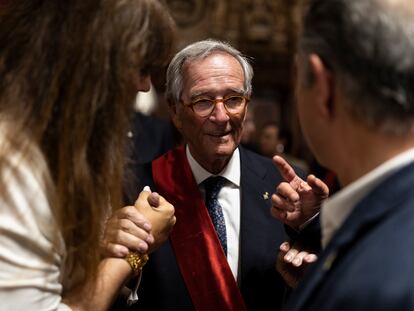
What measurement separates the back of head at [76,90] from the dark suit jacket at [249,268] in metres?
0.73

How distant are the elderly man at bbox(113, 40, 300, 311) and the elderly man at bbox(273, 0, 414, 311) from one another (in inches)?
35.8

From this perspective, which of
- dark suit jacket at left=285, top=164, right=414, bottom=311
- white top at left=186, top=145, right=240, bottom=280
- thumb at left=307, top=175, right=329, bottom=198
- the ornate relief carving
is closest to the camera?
dark suit jacket at left=285, top=164, right=414, bottom=311

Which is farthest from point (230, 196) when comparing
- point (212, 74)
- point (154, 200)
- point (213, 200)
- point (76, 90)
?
point (76, 90)

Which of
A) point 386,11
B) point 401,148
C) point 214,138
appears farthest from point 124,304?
point 386,11

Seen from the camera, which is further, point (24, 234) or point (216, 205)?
point (216, 205)

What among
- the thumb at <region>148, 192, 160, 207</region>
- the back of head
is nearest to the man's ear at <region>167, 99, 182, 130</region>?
the thumb at <region>148, 192, 160, 207</region>

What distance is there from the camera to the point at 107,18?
1331mm

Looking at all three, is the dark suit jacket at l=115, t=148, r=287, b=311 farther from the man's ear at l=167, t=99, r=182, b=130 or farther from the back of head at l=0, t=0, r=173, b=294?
the back of head at l=0, t=0, r=173, b=294

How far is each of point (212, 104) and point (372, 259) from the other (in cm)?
127

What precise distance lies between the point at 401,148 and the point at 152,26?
1.90 ft

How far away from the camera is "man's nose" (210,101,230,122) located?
2238 mm

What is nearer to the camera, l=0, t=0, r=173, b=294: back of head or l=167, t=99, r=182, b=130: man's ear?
l=0, t=0, r=173, b=294: back of head

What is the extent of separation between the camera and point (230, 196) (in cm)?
229

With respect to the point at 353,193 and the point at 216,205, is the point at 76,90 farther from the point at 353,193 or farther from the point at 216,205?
the point at 216,205
